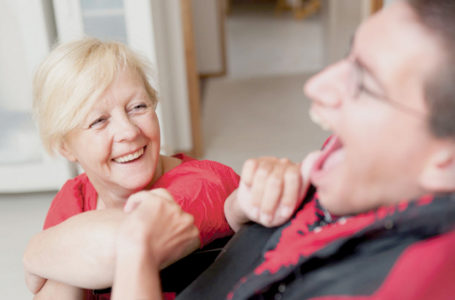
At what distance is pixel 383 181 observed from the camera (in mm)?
724

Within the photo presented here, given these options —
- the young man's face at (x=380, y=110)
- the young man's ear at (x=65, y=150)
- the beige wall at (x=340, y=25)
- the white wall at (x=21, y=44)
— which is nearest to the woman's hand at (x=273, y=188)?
the young man's face at (x=380, y=110)

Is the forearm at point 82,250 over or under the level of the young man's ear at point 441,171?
under

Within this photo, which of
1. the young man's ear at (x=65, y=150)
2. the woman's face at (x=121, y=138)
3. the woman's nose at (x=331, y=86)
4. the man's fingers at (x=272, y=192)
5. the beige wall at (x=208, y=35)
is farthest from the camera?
the beige wall at (x=208, y=35)

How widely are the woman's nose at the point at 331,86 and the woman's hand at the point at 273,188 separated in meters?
0.17

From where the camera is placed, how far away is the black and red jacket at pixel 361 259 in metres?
0.61

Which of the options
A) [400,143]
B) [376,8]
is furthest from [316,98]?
[376,8]

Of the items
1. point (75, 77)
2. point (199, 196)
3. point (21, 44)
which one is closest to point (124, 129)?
point (75, 77)

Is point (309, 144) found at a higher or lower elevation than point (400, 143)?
lower

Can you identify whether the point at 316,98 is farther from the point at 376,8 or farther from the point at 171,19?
the point at 376,8

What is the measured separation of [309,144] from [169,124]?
0.83 meters

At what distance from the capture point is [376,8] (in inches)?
121

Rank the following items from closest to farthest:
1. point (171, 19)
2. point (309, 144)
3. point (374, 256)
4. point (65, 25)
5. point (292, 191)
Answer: point (374, 256) → point (292, 191) → point (65, 25) → point (171, 19) → point (309, 144)

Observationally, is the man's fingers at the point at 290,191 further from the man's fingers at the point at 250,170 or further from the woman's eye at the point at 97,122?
the woman's eye at the point at 97,122

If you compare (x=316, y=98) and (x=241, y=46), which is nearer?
(x=316, y=98)
